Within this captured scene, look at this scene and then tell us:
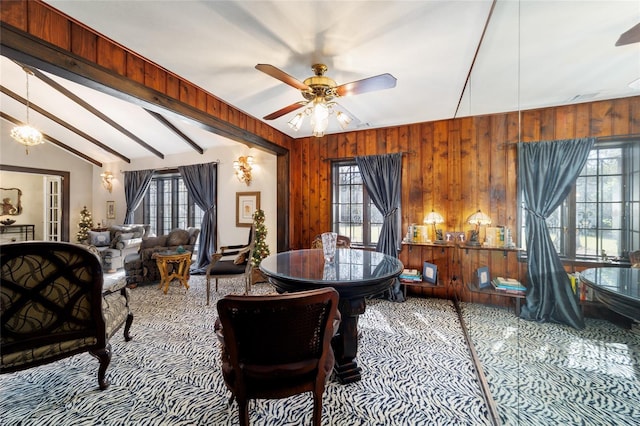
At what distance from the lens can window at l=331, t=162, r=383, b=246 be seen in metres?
4.04

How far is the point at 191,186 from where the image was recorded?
17.6ft

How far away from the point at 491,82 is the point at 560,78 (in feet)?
3.13

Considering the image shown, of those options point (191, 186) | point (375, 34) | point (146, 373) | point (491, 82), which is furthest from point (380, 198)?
point (191, 186)

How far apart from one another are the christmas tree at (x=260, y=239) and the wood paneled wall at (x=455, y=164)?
502 mm

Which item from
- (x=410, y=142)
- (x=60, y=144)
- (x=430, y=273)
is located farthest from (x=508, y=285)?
(x=60, y=144)

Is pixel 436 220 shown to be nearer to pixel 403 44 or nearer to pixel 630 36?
pixel 403 44

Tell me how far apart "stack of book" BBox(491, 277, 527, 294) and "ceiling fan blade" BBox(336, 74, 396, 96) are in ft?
4.88

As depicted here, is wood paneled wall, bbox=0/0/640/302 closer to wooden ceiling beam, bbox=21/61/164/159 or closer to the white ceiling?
the white ceiling

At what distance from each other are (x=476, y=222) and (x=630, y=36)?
2.17m

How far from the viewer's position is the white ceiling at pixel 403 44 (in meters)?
0.89

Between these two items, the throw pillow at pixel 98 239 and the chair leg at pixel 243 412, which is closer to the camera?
the chair leg at pixel 243 412

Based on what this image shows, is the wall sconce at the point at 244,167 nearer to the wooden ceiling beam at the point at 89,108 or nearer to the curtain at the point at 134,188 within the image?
the wooden ceiling beam at the point at 89,108

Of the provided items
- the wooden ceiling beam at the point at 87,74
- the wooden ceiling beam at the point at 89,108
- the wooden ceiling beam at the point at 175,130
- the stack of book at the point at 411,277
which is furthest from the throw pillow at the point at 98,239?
the stack of book at the point at 411,277

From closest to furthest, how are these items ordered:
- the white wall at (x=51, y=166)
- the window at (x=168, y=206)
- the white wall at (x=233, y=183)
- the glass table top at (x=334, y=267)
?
the glass table top at (x=334, y=267) → the white wall at (x=233, y=183) → the white wall at (x=51, y=166) → the window at (x=168, y=206)
